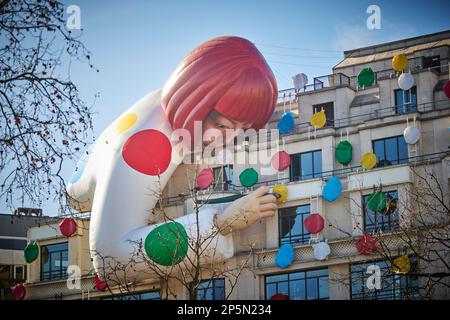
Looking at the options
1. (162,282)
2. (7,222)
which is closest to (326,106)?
(162,282)

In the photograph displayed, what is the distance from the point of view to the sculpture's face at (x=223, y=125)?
35062 millimetres

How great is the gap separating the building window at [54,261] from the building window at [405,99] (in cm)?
1295

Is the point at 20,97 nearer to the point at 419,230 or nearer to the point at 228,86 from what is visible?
the point at 419,230

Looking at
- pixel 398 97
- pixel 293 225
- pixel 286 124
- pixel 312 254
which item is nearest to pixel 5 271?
pixel 286 124


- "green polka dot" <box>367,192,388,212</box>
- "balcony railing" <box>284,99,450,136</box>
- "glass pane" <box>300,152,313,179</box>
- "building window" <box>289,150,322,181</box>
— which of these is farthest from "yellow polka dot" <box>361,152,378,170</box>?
"glass pane" <box>300,152,313,179</box>

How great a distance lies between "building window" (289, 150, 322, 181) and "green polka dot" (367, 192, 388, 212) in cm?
326

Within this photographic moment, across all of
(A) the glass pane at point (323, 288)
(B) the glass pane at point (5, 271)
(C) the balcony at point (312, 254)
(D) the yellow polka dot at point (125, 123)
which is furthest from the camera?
(B) the glass pane at point (5, 271)

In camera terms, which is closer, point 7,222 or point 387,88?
point 387,88

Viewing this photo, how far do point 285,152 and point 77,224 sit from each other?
820 centimetres

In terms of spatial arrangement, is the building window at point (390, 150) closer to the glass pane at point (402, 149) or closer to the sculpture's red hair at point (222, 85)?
the glass pane at point (402, 149)

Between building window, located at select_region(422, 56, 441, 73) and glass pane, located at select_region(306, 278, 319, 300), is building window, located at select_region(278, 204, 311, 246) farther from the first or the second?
building window, located at select_region(422, 56, 441, 73)

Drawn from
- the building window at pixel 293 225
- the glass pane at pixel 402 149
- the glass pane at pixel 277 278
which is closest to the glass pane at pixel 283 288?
the glass pane at pixel 277 278

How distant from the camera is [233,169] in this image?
38156mm
